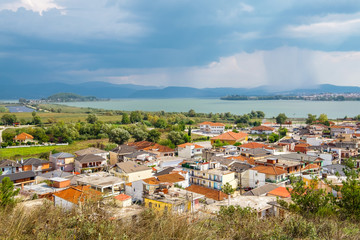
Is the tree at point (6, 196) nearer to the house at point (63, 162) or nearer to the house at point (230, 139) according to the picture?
the house at point (63, 162)

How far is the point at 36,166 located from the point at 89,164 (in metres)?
3.40

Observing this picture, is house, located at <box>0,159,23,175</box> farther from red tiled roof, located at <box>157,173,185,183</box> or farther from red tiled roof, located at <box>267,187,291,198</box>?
red tiled roof, located at <box>267,187,291,198</box>

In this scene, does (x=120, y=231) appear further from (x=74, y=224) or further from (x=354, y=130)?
(x=354, y=130)

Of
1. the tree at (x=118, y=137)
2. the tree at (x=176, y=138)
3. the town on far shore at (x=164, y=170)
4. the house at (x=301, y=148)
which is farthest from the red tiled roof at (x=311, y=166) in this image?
the tree at (x=118, y=137)

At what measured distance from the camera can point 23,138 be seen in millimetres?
28969

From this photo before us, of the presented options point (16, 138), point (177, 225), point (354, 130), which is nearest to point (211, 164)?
point (177, 225)

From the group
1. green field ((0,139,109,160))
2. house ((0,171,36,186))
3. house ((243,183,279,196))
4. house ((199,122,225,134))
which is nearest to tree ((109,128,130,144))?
green field ((0,139,109,160))

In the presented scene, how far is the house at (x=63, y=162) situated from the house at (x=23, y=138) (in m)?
11.3

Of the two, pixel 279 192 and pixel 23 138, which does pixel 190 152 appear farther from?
pixel 23 138

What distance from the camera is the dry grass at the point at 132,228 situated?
2.72 m

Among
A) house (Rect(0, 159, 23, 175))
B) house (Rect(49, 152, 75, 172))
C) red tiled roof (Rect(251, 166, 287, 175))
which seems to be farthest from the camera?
house (Rect(49, 152, 75, 172))

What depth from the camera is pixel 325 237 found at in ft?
11.2

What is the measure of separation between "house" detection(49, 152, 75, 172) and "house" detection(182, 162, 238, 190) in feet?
28.6

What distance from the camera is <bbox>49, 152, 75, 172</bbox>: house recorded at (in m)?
19.6
